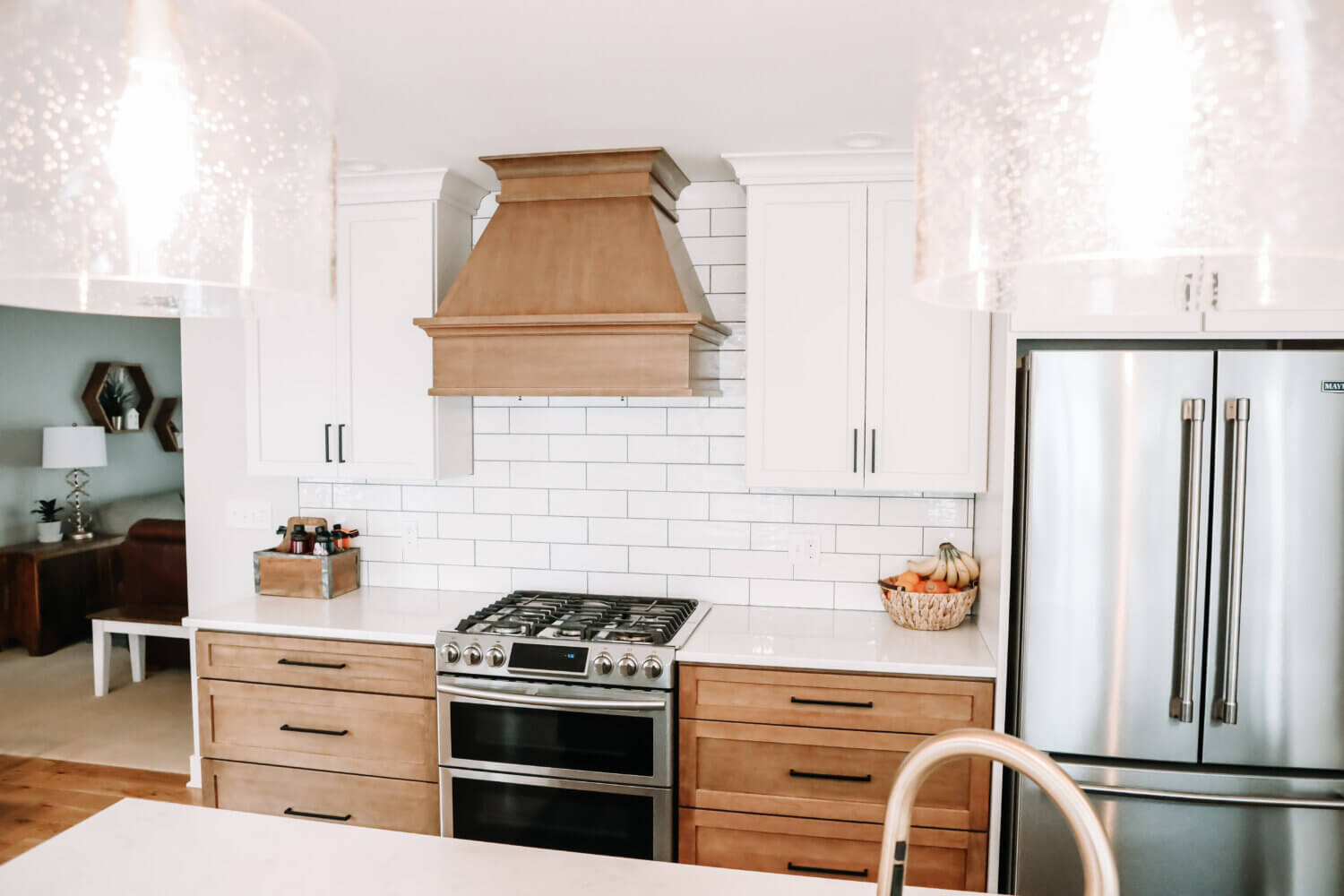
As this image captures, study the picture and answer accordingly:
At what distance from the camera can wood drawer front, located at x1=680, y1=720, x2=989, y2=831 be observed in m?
2.63

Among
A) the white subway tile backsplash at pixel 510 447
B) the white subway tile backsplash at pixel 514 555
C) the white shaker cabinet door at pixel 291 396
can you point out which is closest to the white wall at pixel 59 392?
the white shaker cabinet door at pixel 291 396

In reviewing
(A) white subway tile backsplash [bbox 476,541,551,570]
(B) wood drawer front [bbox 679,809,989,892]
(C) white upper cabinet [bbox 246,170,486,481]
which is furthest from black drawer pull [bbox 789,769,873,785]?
(C) white upper cabinet [bbox 246,170,486,481]

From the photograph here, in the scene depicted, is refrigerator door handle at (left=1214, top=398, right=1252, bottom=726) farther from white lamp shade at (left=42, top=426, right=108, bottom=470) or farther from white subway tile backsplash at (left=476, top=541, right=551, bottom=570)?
white lamp shade at (left=42, top=426, right=108, bottom=470)

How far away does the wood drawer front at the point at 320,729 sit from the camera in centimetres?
297

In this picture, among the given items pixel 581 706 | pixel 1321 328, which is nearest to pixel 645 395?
pixel 581 706

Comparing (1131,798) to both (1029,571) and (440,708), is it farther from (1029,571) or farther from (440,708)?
(440,708)

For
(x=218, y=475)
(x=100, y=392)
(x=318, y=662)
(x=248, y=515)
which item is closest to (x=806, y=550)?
(x=318, y=662)

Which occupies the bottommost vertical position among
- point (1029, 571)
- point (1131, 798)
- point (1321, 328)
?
point (1131, 798)

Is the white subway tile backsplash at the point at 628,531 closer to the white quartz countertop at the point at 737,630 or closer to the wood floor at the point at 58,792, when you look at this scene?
the white quartz countertop at the point at 737,630

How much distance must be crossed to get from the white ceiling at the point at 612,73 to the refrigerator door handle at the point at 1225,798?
6.30 feet

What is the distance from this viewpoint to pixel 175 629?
4.89 metres

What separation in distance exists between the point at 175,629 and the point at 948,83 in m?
5.27

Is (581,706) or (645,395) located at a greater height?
(645,395)

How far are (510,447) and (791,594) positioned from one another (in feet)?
4.02
